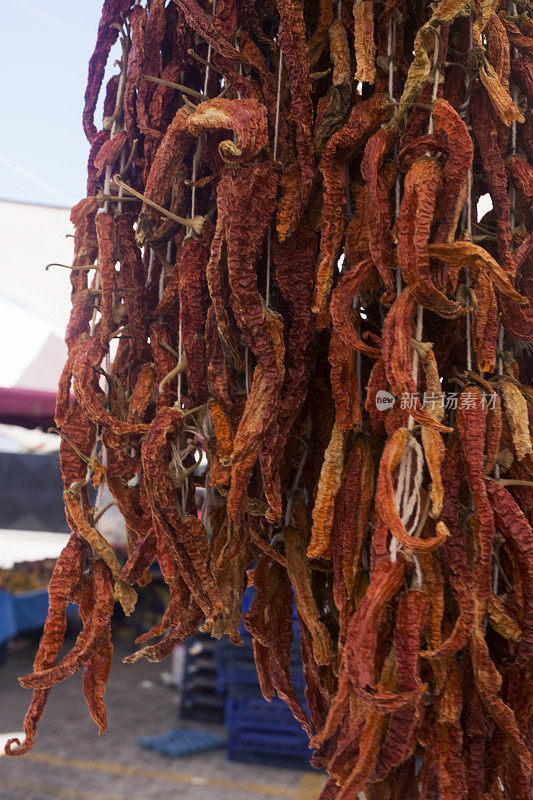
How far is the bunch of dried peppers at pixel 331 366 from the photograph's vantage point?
72 centimetres

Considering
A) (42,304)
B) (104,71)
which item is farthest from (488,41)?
(42,304)

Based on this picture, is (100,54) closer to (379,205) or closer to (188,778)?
(379,205)

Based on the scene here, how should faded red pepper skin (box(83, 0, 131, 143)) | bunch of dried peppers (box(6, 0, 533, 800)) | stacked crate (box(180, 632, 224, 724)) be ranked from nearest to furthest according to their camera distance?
bunch of dried peppers (box(6, 0, 533, 800)) → faded red pepper skin (box(83, 0, 131, 143)) → stacked crate (box(180, 632, 224, 724))

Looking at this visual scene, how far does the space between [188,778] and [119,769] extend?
0.43 m

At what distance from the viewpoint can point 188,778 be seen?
12.2 ft

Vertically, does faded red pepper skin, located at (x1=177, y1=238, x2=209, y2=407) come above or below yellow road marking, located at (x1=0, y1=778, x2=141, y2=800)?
above

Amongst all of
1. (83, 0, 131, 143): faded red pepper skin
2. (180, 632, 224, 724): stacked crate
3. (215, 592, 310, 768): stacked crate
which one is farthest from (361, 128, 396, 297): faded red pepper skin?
(180, 632, 224, 724): stacked crate

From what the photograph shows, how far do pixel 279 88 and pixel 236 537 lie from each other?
0.59 meters

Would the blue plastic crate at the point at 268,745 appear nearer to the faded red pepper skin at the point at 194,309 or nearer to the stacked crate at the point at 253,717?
the stacked crate at the point at 253,717

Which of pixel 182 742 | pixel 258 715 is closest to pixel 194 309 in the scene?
pixel 258 715

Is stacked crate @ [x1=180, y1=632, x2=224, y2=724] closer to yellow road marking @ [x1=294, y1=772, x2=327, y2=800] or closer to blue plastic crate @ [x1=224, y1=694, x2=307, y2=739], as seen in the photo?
blue plastic crate @ [x1=224, y1=694, x2=307, y2=739]

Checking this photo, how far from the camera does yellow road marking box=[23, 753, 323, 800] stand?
356 centimetres

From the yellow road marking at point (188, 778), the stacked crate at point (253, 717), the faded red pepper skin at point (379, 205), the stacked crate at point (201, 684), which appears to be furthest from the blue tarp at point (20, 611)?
the faded red pepper skin at point (379, 205)

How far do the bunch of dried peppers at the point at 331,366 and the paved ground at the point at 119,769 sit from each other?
3.12m
